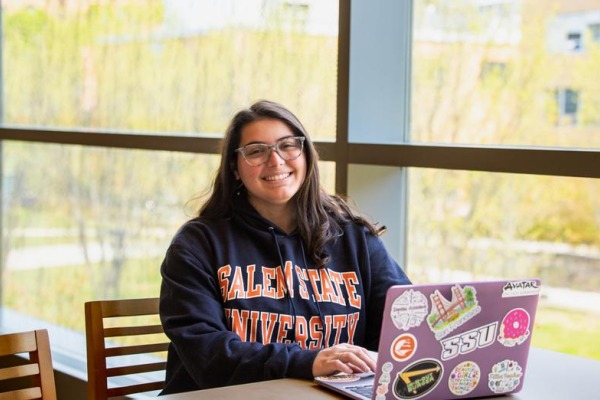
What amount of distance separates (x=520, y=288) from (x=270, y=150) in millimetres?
842

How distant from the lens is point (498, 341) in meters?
1.73

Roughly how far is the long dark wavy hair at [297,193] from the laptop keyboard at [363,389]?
57 centimetres

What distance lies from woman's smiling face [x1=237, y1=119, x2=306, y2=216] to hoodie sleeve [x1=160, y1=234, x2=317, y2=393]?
0.72 ft

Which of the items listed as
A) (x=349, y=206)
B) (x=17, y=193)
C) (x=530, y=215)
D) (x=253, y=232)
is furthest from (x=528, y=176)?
(x=17, y=193)

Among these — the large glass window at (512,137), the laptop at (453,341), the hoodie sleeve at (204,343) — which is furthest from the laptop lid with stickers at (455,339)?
the large glass window at (512,137)

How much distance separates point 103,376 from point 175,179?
1.35 metres

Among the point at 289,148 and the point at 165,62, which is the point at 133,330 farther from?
the point at 165,62

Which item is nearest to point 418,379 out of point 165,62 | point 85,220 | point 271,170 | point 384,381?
point 384,381

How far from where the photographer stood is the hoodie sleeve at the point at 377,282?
2.38 meters

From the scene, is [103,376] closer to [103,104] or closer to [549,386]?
[549,386]

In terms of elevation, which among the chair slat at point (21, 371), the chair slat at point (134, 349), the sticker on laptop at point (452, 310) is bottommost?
the chair slat at point (134, 349)

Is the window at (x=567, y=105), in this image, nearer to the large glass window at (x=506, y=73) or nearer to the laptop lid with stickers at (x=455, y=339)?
the large glass window at (x=506, y=73)

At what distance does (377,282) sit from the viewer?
7.86 feet

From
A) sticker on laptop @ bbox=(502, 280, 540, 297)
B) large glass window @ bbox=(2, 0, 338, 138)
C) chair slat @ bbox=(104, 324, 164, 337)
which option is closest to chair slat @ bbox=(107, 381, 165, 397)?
chair slat @ bbox=(104, 324, 164, 337)
